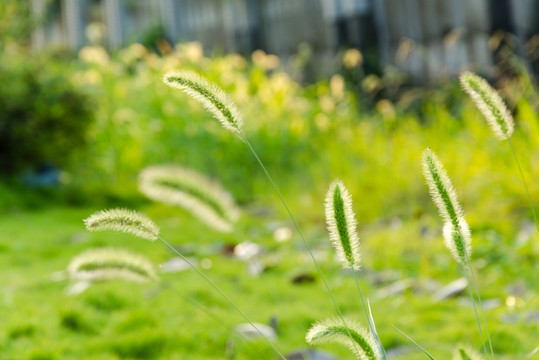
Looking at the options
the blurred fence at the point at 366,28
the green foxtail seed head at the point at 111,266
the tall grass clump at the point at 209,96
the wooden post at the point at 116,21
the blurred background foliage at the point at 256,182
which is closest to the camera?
the tall grass clump at the point at 209,96

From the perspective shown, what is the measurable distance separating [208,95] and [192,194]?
357mm

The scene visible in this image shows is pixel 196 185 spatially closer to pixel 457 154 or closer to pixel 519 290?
pixel 519 290

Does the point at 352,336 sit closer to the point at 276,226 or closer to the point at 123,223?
the point at 123,223

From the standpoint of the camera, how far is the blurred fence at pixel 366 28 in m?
4.86

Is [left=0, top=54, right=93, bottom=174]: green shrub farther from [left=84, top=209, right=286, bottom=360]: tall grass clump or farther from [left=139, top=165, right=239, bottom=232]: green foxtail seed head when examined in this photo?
[left=84, top=209, right=286, bottom=360]: tall grass clump

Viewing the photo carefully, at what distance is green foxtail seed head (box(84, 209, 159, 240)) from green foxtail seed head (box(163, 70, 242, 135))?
→ 0.56 feet

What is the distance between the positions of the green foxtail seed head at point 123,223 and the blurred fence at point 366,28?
3204 mm

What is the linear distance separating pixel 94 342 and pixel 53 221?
2405 millimetres

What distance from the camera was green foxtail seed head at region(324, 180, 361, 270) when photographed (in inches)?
33.2

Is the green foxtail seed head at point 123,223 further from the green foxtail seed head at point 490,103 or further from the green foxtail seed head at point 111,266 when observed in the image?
the green foxtail seed head at point 490,103

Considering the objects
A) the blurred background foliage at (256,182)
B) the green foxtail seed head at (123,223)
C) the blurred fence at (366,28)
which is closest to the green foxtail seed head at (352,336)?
the green foxtail seed head at (123,223)

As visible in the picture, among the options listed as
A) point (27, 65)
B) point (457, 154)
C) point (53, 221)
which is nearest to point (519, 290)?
point (457, 154)

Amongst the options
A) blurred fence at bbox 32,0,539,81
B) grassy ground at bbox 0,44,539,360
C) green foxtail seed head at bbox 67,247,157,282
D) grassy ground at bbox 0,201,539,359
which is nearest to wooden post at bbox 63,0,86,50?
blurred fence at bbox 32,0,539,81

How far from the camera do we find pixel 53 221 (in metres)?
4.11
